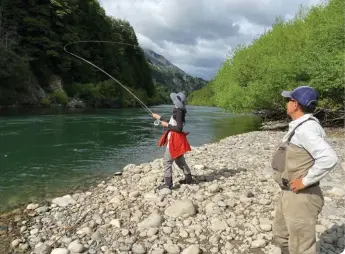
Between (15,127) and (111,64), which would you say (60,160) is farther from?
(111,64)

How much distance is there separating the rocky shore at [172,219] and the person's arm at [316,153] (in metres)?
2.00

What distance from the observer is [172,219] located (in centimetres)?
572

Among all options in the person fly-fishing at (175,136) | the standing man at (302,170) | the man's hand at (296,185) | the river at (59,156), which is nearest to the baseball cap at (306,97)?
the standing man at (302,170)

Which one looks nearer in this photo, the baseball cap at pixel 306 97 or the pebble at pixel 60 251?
the baseball cap at pixel 306 97

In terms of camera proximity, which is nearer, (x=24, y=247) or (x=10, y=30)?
(x=24, y=247)

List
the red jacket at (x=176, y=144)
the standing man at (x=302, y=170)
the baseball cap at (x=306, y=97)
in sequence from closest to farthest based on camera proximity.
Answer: the standing man at (x=302, y=170) < the baseball cap at (x=306, y=97) < the red jacket at (x=176, y=144)

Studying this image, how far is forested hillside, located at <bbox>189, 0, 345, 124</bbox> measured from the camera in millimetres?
18875

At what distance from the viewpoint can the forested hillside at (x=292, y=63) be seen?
A: 18875 millimetres

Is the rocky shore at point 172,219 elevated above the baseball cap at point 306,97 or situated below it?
below

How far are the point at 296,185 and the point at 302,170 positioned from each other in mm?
159

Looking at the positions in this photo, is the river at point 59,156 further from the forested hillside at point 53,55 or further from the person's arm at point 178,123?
the forested hillside at point 53,55

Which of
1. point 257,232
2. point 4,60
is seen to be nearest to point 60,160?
point 257,232

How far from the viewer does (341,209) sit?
19.8 ft

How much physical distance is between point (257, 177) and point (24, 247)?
209 inches
